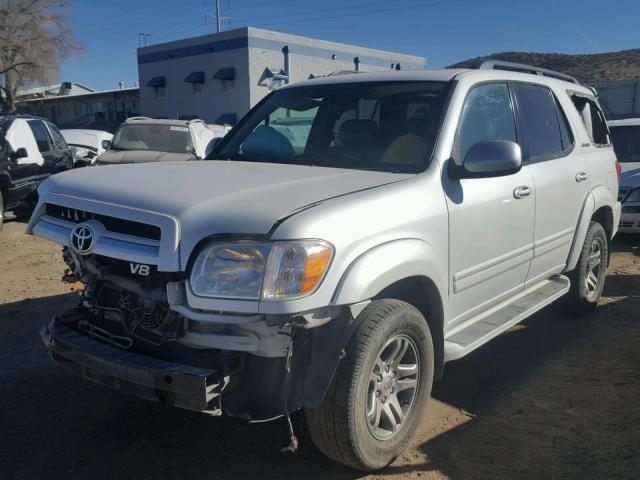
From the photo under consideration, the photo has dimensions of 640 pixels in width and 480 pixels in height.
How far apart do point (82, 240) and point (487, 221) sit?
7.38 feet

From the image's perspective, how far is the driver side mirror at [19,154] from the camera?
9820mm

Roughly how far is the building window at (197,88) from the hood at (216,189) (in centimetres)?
3145

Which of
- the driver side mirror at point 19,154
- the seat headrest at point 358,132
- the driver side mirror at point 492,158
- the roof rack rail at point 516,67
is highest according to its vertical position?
the roof rack rail at point 516,67

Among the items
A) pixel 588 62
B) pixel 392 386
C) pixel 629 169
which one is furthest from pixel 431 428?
pixel 588 62

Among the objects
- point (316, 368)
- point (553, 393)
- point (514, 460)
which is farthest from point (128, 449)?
point (553, 393)

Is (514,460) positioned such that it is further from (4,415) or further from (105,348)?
(4,415)

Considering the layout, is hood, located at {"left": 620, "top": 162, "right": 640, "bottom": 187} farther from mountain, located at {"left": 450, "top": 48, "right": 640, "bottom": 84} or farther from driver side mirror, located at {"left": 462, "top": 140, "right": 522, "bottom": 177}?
mountain, located at {"left": 450, "top": 48, "right": 640, "bottom": 84}

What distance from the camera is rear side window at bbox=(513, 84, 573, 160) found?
445 cm

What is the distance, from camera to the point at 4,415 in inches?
144

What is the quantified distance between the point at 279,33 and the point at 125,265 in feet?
100

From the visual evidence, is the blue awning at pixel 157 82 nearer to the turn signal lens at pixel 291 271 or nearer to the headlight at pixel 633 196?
the headlight at pixel 633 196

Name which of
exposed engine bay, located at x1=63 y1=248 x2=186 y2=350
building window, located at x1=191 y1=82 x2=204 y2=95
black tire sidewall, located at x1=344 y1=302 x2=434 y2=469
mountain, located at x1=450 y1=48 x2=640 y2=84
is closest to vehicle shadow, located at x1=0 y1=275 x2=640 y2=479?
black tire sidewall, located at x1=344 y1=302 x2=434 y2=469

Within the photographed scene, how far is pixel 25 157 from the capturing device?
10117 mm

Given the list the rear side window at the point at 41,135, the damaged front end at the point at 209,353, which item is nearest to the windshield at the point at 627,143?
the damaged front end at the point at 209,353
